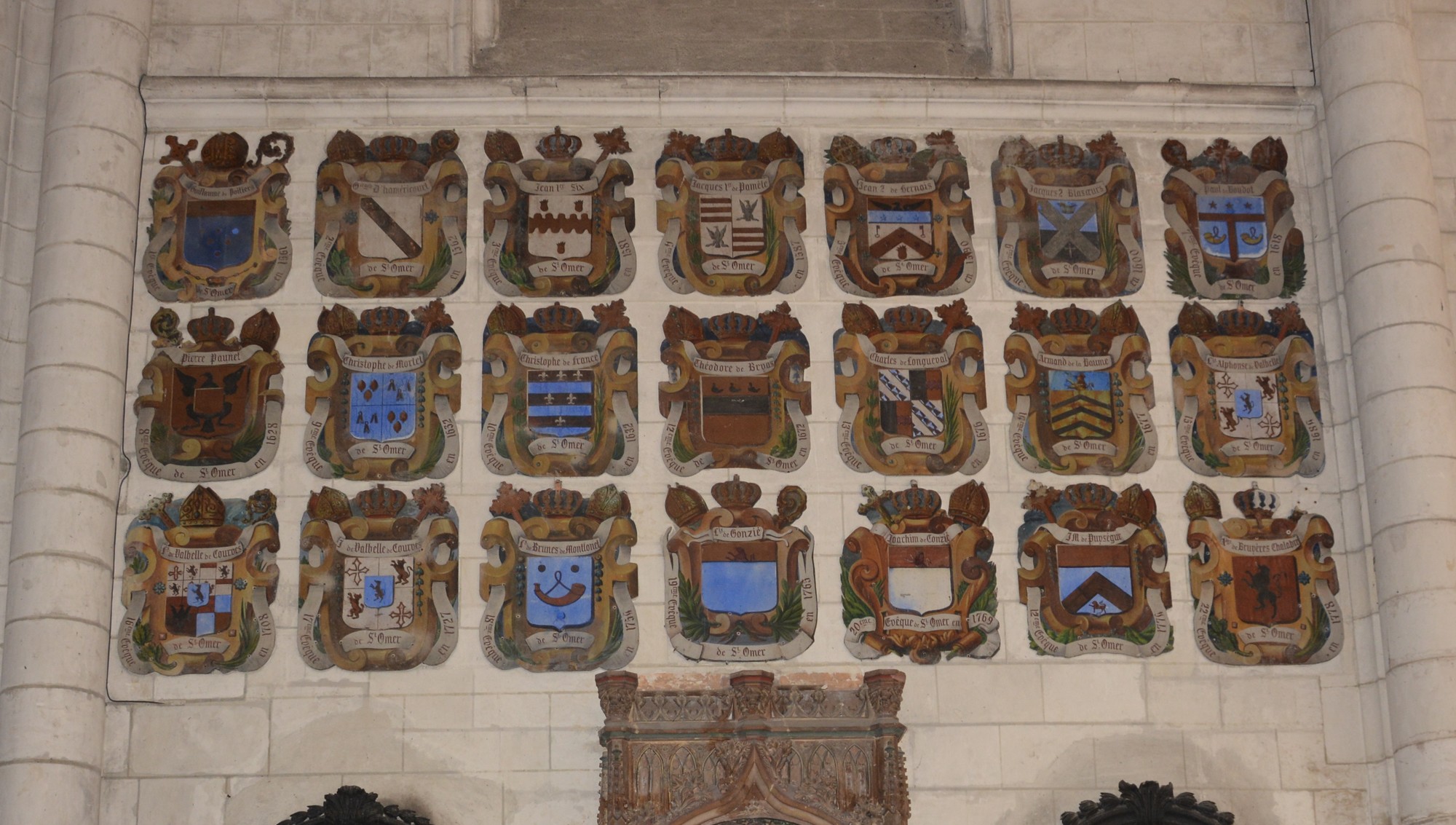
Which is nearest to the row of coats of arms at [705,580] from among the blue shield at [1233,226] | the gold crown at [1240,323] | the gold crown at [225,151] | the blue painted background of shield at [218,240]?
the gold crown at [1240,323]

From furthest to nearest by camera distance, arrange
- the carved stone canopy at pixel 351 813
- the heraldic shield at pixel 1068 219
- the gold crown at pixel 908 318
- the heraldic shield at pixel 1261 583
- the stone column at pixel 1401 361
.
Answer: the heraldic shield at pixel 1068 219
the gold crown at pixel 908 318
the heraldic shield at pixel 1261 583
the stone column at pixel 1401 361
the carved stone canopy at pixel 351 813

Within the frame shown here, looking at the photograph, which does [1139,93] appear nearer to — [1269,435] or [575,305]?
[1269,435]

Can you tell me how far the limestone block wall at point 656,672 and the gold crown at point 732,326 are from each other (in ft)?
0.29

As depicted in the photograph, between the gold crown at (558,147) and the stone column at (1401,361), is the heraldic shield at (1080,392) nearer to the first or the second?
the stone column at (1401,361)

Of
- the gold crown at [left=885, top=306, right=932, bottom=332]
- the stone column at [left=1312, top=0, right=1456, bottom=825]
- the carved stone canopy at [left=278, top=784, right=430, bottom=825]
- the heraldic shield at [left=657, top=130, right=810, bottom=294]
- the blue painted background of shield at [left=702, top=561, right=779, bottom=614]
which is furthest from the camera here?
the heraldic shield at [left=657, top=130, right=810, bottom=294]

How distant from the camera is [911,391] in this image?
41.6ft

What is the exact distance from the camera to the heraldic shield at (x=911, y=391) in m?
12.5

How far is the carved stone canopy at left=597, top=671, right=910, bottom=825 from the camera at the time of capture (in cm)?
1143

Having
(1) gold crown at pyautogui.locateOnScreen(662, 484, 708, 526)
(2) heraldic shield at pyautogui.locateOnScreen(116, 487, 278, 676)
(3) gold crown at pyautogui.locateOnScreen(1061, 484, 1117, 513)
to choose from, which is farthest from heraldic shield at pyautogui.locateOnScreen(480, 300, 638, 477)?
(3) gold crown at pyautogui.locateOnScreen(1061, 484, 1117, 513)

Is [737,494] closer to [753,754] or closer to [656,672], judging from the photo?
[656,672]

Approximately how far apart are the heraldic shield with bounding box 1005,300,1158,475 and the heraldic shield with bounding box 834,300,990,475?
0.91 ft

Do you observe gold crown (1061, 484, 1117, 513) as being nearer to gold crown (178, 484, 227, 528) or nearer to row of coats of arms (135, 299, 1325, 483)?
row of coats of arms (135, 299, 1325, 483)

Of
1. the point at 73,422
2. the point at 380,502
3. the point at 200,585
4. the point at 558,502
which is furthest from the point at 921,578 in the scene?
the point at 73,422

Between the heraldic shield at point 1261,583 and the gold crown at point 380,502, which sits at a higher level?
the gold crown at point 380,502
